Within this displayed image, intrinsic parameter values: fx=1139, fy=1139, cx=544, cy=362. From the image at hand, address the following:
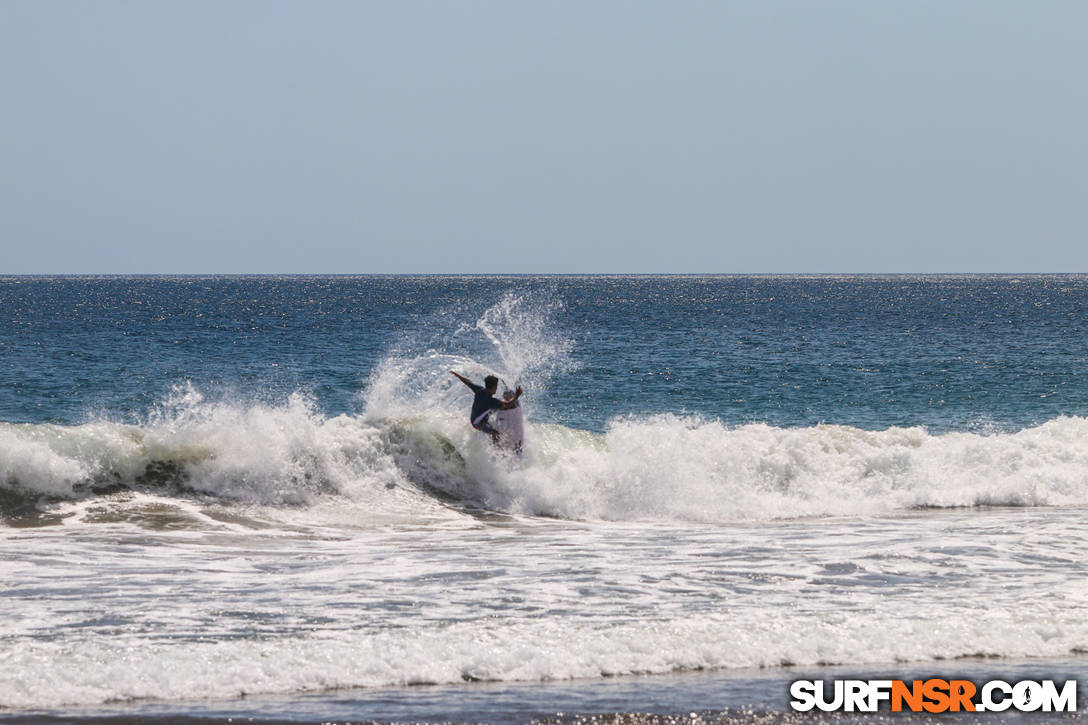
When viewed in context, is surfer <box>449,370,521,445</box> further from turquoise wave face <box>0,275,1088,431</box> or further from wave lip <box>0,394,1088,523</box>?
turquoise wave face <box>0,275,1088,431</box>

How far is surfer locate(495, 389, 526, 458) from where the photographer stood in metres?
17.0

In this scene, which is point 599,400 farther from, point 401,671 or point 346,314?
point 346,314

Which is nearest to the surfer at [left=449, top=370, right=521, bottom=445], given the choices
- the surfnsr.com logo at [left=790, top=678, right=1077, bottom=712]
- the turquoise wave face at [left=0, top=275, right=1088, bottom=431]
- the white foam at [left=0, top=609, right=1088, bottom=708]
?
the turquoise wave face at [left=0, top=275, right=1088, bottom=431]

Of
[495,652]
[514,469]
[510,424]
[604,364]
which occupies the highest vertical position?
[510,424]

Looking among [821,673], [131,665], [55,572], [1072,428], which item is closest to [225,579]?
[55,572]

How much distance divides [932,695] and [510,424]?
9.89 meters

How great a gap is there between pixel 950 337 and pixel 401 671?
176 ft

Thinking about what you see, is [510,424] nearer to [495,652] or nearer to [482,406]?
[482,406]

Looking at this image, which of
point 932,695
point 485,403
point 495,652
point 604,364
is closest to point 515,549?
point 485,403

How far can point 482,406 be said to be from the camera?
55.3ft

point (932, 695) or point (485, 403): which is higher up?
point (485, 403)

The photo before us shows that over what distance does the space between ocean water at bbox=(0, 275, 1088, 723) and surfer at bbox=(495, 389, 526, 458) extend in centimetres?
34

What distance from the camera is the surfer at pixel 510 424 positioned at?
668 inches

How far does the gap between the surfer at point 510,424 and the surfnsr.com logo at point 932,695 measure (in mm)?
9365
